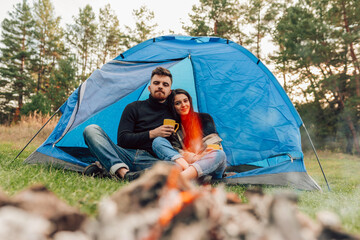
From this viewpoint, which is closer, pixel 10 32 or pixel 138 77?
pixel 138 77

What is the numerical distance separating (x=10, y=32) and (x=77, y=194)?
23.1 m

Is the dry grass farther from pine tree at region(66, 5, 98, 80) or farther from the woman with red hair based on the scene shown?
pine tree at region(66, 5, 98, 80)

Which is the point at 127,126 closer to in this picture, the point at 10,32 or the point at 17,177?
the point at 17,177

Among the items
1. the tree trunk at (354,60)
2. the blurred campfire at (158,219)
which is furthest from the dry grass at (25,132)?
the tree trunk at (354,60)

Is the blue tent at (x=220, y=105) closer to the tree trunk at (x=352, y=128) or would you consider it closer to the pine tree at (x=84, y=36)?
the tree trunk at (x=352, y=128)

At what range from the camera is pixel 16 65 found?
1956cm

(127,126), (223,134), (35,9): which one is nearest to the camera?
(127,126)

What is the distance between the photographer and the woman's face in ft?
8.61

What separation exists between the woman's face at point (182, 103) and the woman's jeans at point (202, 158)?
57cm

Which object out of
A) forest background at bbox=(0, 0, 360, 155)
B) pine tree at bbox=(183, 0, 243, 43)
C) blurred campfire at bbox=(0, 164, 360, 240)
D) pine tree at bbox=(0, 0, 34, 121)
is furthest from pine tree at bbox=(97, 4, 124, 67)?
blurred campfire at bbox=(0, 164, 360, 240)

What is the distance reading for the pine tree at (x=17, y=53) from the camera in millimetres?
18859

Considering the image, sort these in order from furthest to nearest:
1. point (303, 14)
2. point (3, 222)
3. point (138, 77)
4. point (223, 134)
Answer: point (303, 14) → point (223, 134) → point (138, 77) → point (3, 222)

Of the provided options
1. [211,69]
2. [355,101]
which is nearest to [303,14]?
[355,101]

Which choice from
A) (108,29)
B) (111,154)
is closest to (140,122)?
(111,154)
